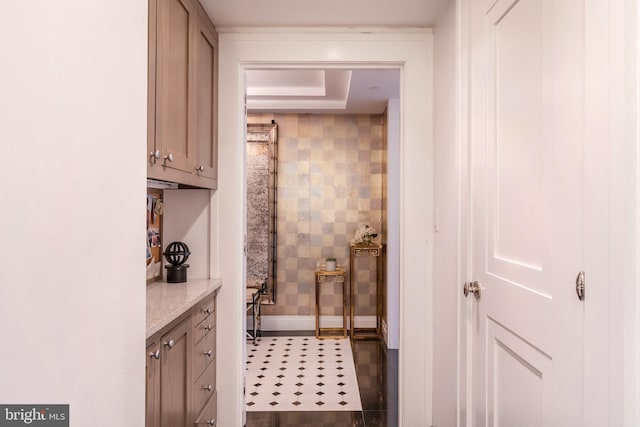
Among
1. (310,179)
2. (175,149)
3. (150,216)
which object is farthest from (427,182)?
(310,179)

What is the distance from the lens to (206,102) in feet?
7.11

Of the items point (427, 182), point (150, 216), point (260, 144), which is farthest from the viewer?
point (260, 144)

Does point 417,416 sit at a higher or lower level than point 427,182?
lower

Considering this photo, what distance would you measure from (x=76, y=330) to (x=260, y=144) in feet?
13.4

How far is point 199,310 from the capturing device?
1.98m

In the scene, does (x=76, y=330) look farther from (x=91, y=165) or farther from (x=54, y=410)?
(x=91, y=165)

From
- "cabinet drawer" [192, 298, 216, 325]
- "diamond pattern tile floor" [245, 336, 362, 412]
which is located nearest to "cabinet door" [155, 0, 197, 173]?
"cabinet drawer" [192, 298, 216, 325]

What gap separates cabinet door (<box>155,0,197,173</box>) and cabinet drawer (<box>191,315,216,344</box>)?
729 mm

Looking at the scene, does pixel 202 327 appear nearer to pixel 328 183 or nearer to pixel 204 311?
pixel 204 311

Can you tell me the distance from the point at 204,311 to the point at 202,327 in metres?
0.08

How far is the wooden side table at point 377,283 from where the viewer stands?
4.38m

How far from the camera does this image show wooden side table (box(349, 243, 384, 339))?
4.38 metres

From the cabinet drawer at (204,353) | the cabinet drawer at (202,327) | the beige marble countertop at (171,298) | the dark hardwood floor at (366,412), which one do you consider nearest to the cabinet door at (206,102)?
the beige marble countertop at (171,298)

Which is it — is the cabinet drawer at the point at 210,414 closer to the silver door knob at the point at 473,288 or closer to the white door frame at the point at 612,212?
the silver door knob at the point at 473,288
